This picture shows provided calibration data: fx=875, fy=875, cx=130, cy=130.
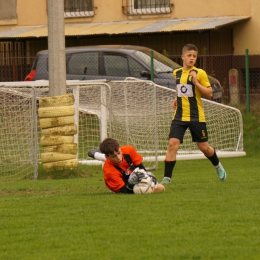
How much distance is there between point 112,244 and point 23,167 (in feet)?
23.2

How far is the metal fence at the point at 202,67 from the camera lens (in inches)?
821

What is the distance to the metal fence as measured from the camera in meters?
20.9

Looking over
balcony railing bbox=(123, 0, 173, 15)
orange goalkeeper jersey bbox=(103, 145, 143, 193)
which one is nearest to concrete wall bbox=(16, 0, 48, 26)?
balcony railing bbox=(123, 0, 173, 15)

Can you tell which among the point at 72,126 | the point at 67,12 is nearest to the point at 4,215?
the point at 72,126

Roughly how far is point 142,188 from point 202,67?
13.2 metres

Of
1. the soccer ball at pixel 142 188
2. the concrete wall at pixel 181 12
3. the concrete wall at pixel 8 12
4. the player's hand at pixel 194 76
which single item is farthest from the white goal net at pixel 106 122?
the concrete wall at pixel 8 12

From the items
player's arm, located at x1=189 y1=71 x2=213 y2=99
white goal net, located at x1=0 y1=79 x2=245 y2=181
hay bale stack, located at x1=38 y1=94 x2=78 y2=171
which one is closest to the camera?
player's arm, located at x1=189 y1=71 x2=213 y2=99

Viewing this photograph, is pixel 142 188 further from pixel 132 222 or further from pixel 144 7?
pixel 144 7

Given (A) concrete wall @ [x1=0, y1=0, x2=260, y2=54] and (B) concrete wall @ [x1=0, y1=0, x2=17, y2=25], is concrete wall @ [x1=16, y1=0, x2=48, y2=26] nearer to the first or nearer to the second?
(A) concrete wall @ [x1=0, y1=0, x2=260, y2=54]

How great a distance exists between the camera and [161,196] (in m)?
9.22

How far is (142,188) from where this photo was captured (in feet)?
31.0

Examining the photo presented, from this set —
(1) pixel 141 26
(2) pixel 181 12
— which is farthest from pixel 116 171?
(2) pixel 181 12

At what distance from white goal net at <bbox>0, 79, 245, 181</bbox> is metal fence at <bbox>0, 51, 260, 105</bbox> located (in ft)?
12.3

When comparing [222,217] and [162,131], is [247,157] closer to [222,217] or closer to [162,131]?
[162,131]
